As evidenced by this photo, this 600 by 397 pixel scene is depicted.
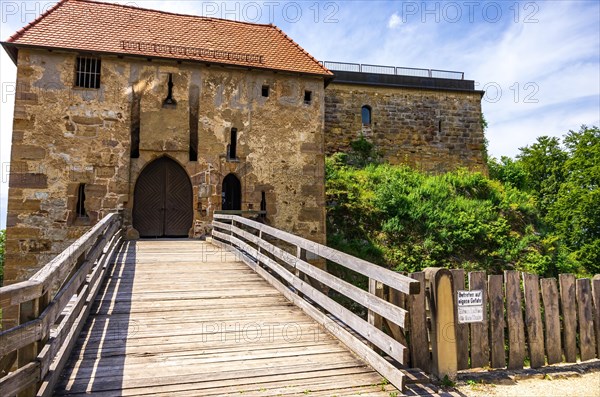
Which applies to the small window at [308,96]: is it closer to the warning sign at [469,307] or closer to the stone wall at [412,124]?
the stone wall at [412,124]

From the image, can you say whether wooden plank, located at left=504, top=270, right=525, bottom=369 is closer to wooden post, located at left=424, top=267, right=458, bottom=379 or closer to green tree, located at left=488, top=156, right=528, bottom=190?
wooden post, located at left=424, top=267, right=458, bottom=379

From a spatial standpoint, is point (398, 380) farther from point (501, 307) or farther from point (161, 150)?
point (161, 150)

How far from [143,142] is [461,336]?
11.1 meters

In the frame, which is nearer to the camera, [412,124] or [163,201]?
[163,201]

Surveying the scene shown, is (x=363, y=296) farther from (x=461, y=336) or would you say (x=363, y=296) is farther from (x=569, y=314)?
(x=569, y=314)

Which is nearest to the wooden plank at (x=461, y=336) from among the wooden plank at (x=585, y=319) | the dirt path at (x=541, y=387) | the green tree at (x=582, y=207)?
the dirt path at (x=541, y=387)

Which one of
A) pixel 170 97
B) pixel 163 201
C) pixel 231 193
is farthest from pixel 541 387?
pixel 170 97

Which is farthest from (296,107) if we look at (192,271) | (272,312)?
(272,312)

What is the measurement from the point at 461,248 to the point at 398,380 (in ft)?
Result: 42.6

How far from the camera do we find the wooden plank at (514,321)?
4.25 m

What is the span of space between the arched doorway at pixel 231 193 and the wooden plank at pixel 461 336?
10.1m

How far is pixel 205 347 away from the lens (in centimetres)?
419

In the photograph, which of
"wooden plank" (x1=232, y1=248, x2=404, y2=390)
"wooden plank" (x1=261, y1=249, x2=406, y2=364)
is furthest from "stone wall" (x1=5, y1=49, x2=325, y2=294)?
"wooden plank" (x1=261, y1=249, x2=406, y2=364)

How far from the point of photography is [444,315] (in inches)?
147
